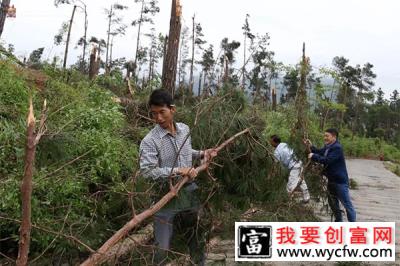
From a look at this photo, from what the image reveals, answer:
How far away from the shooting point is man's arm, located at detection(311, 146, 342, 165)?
4656 millimetres

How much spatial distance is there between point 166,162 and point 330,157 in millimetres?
2567

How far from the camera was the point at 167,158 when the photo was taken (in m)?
2.86

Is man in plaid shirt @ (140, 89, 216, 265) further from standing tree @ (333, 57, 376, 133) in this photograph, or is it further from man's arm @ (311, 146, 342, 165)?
standing tree @ (333, 57, 376, 133)

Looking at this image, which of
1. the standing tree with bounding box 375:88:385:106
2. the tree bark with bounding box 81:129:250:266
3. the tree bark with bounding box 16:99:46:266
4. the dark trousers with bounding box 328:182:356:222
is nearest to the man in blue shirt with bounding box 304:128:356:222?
the dark trousers with bounding box 328:182:356:222

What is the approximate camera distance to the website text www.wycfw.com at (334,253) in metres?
3.11

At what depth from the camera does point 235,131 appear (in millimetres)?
3561

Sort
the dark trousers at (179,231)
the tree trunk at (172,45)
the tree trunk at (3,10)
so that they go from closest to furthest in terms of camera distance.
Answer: the dark trousers at (179,231) → the tree trunk at (172,45) → the tree trunk at (3,10)

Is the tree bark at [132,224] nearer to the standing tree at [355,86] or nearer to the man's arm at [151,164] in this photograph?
the man's arm at [151,164]

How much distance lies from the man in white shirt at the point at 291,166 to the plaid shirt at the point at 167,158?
1124 millimetres

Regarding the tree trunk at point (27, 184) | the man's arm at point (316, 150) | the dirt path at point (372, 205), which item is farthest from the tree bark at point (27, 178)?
the man's arm at point (316, 150)

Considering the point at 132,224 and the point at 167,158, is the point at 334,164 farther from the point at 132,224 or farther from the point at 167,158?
the point at 132,224

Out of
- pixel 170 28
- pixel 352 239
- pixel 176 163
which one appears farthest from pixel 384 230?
pixel 170 28

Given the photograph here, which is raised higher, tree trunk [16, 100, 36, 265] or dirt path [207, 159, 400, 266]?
tree trunk [16, 100, 36, 265]

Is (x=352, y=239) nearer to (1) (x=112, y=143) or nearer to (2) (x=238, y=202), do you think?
(2) (x=238, y=202)
